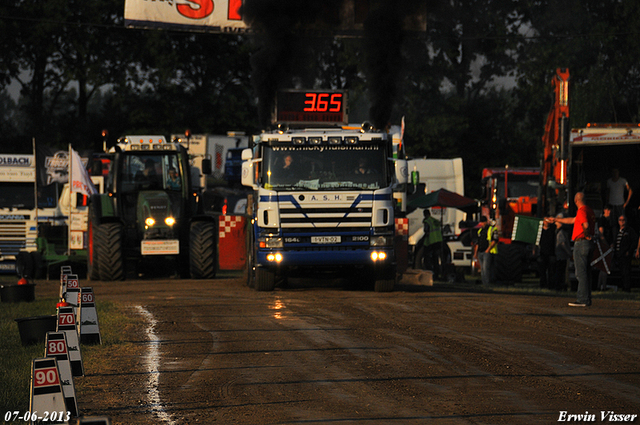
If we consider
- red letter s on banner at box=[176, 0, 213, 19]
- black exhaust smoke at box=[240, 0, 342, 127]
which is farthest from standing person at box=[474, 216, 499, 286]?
red letter s on banner at box=[176, 0, 213, 19]

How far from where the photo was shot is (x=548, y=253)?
69.5 ft

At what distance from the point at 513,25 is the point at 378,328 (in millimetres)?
40426

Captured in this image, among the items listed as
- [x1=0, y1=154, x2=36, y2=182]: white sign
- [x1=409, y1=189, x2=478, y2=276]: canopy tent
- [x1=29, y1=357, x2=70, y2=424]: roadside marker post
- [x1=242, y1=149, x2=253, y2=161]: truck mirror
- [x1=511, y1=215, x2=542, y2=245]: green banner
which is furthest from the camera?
[x1=0, y1=154, x2=36, y2=182]: white sign

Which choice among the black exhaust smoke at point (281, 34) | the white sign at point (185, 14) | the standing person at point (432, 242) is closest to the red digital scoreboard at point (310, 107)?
the standing person at point (432, 242)

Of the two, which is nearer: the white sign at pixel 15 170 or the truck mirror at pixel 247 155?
the truck mirror at pixel 247 155

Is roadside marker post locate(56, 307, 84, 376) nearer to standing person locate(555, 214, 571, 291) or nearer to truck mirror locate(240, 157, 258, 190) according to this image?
truck mirror locate(240, 157, 258, 190)

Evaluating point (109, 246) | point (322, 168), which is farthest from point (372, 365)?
point (109, 246)

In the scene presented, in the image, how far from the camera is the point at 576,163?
21.4 metres

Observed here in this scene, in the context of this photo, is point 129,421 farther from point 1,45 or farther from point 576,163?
point 1,45

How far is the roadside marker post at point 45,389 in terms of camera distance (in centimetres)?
582

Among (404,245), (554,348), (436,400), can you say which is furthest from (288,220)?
(436,400)

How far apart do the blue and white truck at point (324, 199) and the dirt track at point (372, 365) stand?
1.61 meters

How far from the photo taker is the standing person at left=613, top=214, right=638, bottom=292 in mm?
19516

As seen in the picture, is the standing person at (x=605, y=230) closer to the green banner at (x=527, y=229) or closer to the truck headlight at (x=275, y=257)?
the green banner at (x=527, y=229)
